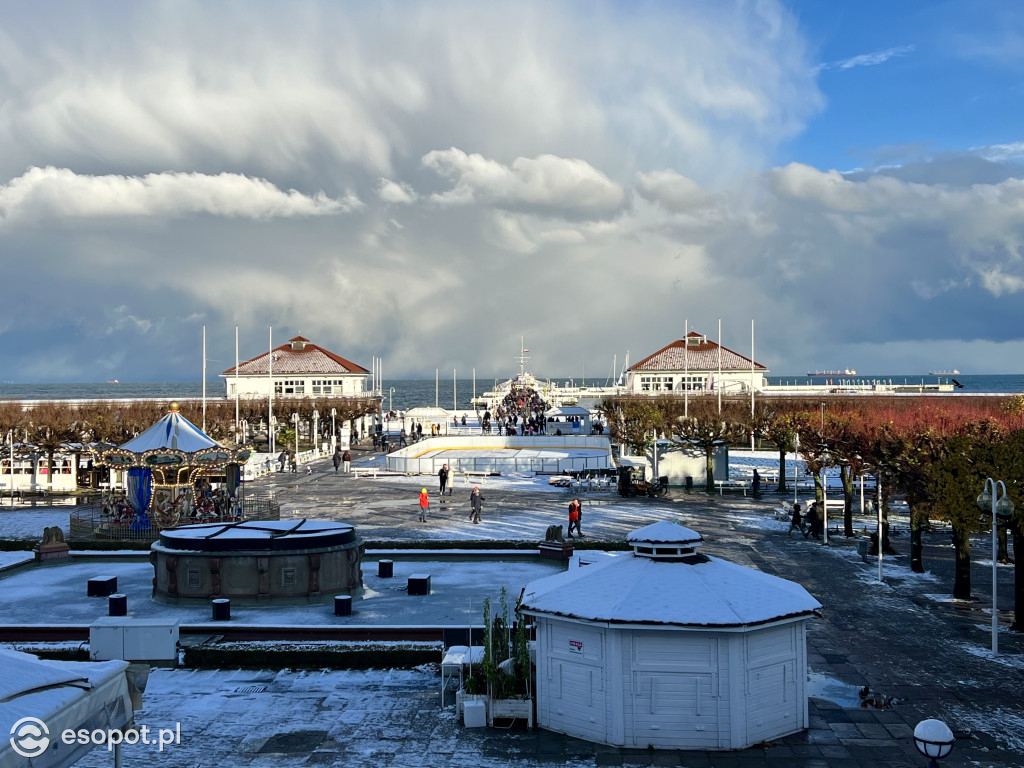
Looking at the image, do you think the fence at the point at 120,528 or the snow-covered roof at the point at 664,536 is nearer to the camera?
the snow-covered roof at the point at 664,536

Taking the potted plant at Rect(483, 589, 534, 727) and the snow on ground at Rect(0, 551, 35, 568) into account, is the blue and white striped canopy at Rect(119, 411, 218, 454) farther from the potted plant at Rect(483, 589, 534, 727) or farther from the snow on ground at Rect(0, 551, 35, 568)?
the potted plant at Rect(483, 589, 534, 727)

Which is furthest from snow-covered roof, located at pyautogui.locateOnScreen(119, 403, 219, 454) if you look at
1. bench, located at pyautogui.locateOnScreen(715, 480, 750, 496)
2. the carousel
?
bench, located at pyautogui.locateOnScreen(715, 480, 750, 496)

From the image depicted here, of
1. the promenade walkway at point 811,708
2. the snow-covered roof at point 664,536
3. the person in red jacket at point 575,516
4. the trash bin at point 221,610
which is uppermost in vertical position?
the snow-covered roof at point 664,536

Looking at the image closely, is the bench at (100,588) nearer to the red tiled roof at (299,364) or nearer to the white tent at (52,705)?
the white tent at (52,705)

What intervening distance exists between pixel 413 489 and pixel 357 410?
43.1m

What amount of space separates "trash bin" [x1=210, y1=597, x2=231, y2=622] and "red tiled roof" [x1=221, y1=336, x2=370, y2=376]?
106906mm

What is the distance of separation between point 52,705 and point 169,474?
96.0 feet

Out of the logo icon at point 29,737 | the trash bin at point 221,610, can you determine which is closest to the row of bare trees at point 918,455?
the trash bin at point 221,610

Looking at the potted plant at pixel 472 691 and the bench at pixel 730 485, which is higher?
the bench at pixel 730 485

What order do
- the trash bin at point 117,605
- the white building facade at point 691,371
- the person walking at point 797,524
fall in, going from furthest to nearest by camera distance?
the white building facade at point 691,371 < the person walking at point 797,524 < the trash bin at point 117,605

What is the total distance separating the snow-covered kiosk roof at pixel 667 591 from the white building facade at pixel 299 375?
11175 cm

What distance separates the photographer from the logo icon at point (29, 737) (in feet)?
27.2

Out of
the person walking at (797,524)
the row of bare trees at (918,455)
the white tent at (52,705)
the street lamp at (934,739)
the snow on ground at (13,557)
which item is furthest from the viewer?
the person walking at (797,524)

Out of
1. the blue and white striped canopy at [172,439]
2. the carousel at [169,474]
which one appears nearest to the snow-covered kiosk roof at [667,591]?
the carousel at [169,474]
